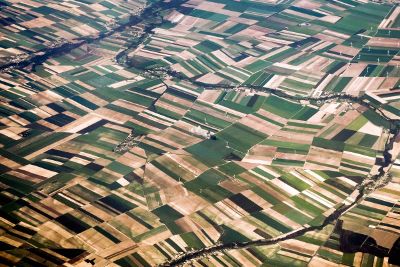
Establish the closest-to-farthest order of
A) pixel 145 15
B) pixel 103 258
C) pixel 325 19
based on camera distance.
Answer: pixel 103 258 → pixel 325 19 → pixel 145 15

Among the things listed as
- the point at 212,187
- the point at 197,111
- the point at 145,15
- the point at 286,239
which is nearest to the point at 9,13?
the point at 145,15

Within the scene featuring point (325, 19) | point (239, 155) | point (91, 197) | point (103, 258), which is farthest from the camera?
point (325, 19)

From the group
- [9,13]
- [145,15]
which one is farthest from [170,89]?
[9,13]

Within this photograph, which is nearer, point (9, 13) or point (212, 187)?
point (212, 187)

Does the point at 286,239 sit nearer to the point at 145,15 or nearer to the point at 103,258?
the point at 103,258

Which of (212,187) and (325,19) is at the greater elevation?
(325,19)

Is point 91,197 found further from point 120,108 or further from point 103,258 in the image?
point 120,108
